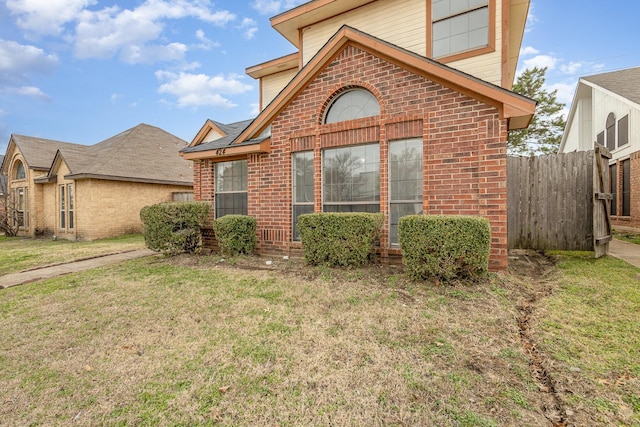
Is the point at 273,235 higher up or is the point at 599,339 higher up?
the point at 273,235

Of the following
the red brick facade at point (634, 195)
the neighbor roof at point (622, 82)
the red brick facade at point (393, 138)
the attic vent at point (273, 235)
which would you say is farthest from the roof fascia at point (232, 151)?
the neighbor roof at point (622, 82)

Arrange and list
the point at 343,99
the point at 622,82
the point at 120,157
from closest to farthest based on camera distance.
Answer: the point at 343,99 < the point at 622,82 < the point at 120,157

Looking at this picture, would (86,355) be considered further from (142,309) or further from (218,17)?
(218,17)

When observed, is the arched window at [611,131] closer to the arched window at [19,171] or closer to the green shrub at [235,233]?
the green shrub at [235,233]

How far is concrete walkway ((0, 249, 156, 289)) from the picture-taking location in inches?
249

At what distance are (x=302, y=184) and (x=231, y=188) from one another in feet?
8.05

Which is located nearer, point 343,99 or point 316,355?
point 316,355

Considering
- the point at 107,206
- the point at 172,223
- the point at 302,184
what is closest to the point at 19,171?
the point at 107,206

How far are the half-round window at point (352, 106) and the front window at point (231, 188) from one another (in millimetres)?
2925

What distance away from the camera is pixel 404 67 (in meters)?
5.96

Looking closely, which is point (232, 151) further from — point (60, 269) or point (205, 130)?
point (60, 269)

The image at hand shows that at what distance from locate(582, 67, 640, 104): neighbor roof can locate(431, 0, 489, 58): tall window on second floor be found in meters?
10.9

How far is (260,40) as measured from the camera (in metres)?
13.4

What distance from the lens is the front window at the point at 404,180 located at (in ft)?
19.6
